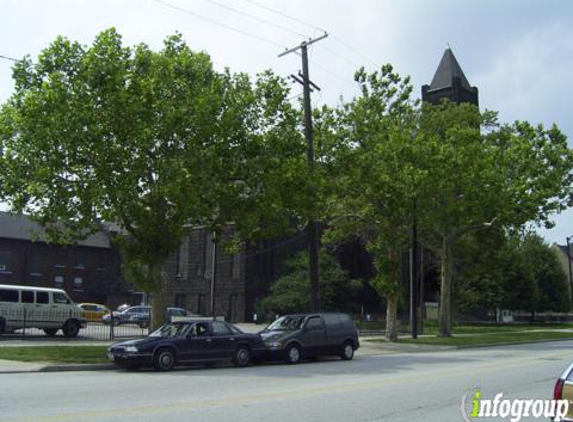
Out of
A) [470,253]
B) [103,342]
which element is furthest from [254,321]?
[103,342]

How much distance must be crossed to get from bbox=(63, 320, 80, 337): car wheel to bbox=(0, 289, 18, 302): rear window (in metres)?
2.55

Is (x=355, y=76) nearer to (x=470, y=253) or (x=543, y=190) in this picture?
(x=543, y=190)

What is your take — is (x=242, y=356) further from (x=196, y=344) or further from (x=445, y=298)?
(x=445, y=298)

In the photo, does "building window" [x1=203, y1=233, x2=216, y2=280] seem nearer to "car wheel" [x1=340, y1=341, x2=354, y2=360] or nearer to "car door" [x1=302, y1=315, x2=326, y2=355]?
"car wheel" [x1=340, y1=341, x2=354, y2=360]

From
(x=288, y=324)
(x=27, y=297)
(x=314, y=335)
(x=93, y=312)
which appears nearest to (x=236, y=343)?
(x=288, y=324)

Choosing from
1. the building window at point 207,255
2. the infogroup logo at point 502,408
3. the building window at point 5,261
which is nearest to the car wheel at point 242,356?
the infogroup logo at point 502,408

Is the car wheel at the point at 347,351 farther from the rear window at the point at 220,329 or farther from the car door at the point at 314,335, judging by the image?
the rear window at the point at 220,329

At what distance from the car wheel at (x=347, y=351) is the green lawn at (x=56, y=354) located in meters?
8.00

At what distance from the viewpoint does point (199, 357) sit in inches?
750

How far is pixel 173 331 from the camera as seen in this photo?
62.6 ft

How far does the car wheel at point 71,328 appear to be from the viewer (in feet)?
95.9

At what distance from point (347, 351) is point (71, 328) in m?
13.3

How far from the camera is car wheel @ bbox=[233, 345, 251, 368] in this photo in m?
19.9

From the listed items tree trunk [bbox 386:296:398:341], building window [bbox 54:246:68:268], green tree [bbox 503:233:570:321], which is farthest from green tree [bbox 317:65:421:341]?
building window [bbox 54:246:68:268]
